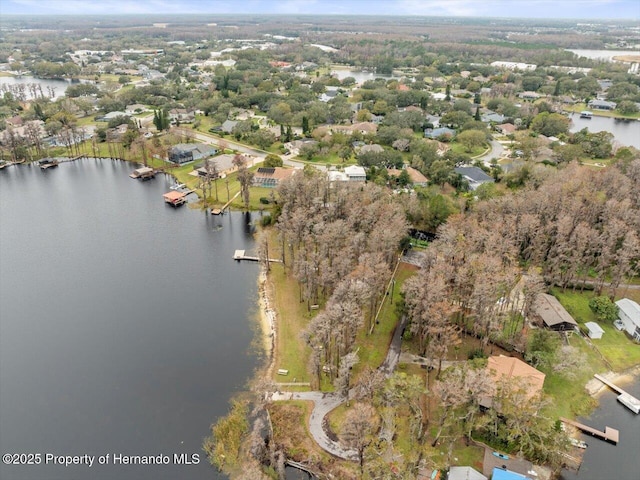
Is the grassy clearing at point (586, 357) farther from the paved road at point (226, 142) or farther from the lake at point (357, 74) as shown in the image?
the lake at point (357, 74)

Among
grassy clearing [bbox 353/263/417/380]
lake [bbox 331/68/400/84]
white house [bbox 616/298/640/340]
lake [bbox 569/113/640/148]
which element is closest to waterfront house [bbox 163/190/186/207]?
grassy clearing [bbox 353/263/417/380]

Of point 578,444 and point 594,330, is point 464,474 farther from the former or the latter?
point 594,330

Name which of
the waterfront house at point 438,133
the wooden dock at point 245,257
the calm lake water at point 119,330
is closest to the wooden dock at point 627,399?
the calm lake water at point 119,330

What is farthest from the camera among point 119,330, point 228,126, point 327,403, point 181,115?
point 181,115

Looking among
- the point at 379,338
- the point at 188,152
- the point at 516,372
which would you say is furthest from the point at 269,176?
the point at 516,372

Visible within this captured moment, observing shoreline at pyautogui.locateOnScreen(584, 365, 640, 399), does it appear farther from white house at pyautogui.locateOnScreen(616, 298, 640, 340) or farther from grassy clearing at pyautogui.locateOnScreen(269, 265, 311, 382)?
grassy clearing at pyautogui.locateOnScreen(269, 265, 311, 382)
